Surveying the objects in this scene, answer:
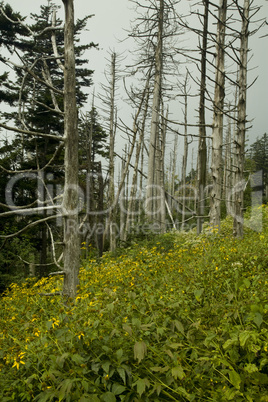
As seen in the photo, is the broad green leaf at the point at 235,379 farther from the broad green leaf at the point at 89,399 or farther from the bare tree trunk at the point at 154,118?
the bare tree trunk at the point at 154,118

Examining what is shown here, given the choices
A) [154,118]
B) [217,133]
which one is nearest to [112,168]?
[154,118]

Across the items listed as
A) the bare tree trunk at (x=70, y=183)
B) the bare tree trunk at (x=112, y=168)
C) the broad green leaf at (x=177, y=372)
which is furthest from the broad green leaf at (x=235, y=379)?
the bare tree trunk at (x=112, y=168)

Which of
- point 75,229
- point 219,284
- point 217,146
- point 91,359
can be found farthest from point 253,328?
point 217,146

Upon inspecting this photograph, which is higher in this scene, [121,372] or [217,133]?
[217,133]

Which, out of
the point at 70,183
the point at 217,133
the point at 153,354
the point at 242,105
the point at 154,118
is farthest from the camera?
the point at 154,118

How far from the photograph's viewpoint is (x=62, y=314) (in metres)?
2.72

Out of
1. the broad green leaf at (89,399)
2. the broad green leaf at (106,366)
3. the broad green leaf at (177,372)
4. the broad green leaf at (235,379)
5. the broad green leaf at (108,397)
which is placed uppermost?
the broad green leaf at (177,372)

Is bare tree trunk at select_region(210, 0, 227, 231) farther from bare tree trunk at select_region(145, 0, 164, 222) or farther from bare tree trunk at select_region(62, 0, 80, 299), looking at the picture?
bare tree trunk at select_region(145, 0, 164, 222)

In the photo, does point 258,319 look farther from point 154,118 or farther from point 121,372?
point 154,118

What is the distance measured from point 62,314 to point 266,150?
55479mm

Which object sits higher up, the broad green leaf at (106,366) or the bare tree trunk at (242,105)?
the bare tree trunk at (242,105)

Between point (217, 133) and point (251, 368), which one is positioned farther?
point (217, 133)

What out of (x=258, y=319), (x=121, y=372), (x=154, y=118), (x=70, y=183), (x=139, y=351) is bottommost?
(x=121, y=372)

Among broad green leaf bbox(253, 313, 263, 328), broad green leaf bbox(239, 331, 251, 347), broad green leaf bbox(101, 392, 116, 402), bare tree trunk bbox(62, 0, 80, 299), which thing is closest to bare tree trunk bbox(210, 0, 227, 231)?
bare tree trunk bbox(62, 0, 80, 299)
